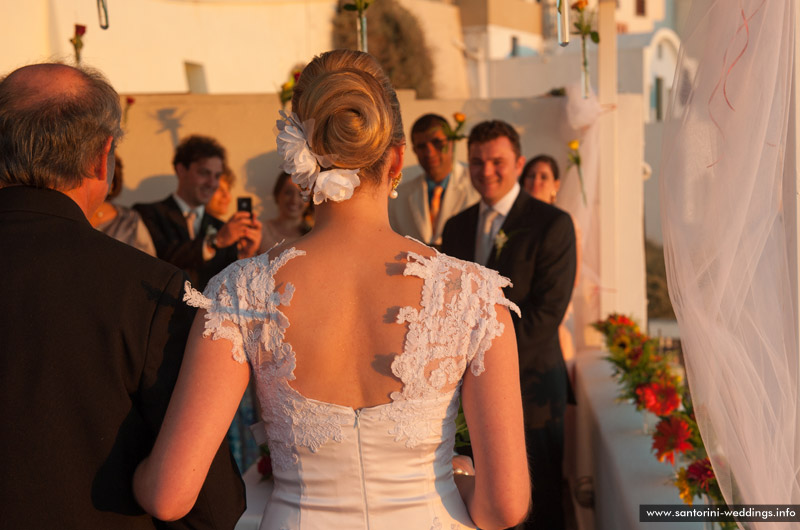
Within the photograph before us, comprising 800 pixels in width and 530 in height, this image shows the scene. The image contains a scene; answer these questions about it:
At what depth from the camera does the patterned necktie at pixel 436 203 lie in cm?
590

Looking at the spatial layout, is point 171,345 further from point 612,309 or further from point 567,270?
point 612,309

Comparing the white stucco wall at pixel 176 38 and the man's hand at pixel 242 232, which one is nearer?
the man's hand at pixel 242 232

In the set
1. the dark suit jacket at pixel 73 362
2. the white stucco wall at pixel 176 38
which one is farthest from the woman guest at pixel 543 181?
the dark suit jacket at pixel 73 362

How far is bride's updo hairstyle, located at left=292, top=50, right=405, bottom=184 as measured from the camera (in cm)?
170

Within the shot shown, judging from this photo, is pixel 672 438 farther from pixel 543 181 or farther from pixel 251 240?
pixel 543 181

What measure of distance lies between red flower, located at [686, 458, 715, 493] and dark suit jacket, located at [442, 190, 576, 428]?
151 centimetres

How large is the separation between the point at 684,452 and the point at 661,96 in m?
26.9

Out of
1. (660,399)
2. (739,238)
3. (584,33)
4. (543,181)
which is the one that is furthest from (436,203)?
(739,238)

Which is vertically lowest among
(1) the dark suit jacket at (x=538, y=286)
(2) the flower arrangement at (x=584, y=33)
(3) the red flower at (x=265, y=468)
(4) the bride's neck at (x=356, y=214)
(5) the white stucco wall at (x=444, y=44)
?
(3) the red flower at (x=265, y=468)

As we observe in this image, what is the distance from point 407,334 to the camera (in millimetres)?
1725

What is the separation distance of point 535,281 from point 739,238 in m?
2.26

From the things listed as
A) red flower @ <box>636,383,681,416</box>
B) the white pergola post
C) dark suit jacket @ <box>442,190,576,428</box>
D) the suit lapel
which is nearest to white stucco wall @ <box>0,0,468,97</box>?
the suit lapel

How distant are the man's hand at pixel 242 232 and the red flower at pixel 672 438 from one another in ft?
7.16

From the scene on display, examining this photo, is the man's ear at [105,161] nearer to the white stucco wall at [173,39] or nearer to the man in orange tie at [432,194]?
the man in orange tie at [432,194]
